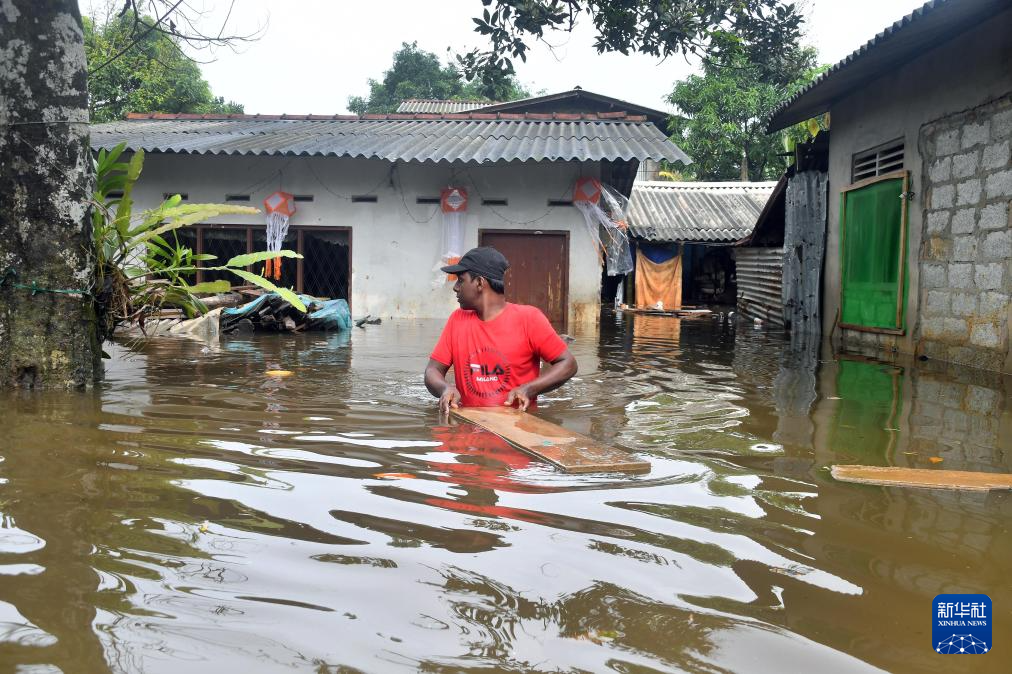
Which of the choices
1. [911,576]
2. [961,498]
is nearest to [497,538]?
[911,576]

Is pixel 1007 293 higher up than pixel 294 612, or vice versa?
pixel 1007 293

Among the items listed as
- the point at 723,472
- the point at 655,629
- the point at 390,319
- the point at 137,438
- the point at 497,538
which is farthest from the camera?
the point at 390,319

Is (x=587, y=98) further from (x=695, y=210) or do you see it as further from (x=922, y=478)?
(x=922, y=478)

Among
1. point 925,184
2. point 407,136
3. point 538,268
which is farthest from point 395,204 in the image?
point 925,184

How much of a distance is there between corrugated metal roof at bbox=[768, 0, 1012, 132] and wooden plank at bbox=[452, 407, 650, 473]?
5.18 m

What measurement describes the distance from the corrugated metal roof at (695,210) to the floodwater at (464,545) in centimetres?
1600

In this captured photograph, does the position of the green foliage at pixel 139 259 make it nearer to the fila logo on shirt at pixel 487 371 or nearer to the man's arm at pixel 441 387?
the man's arm at pixel 441 387

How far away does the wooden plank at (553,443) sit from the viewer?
3318mm

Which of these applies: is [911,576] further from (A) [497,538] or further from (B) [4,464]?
(B) [4,464]

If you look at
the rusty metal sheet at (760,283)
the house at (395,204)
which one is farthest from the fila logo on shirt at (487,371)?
the rusty metal sheet at (760,283)

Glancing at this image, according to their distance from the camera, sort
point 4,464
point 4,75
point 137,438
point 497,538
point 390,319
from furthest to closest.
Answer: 1. point 390,319
2. point 4,75
3. point 137,438
4. point 4,464
5. point 497,538

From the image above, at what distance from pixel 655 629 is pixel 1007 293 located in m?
6.68

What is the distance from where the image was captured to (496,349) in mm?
4590

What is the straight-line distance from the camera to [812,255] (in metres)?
11.7
